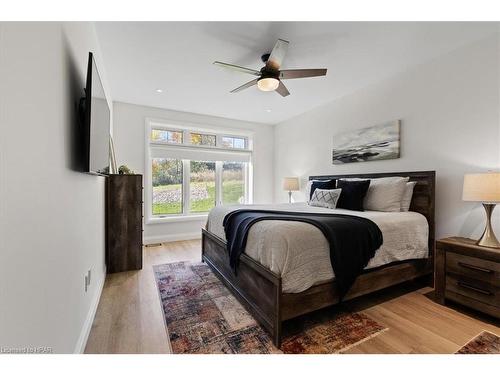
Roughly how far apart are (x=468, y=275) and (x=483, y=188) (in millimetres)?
752

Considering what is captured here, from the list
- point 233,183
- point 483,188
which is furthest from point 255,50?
point 233,183

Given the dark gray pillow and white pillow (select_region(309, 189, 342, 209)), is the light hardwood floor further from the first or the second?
the dark gray pillow

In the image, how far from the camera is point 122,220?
113 inches

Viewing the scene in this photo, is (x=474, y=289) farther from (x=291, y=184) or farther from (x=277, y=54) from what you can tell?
(x=291, y=184)

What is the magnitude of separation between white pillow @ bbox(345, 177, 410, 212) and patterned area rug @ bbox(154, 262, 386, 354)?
4.41 ft

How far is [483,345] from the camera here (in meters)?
1.60

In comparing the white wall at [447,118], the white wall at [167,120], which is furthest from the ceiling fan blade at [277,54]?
the white wall at [167,120]

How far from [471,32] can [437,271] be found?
2.30 metres

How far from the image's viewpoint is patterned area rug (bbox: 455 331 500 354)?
5.04 ft

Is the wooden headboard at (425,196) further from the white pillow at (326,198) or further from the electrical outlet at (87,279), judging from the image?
the electrical outlet at (87,279)

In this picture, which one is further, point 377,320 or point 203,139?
point 203,139
